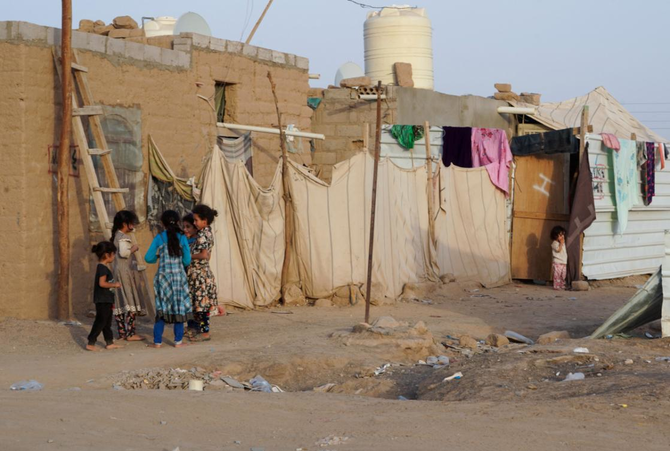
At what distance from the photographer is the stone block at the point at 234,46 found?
12148mm

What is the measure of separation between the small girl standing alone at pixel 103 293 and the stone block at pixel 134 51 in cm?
283

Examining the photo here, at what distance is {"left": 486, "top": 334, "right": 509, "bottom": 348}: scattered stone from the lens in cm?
930

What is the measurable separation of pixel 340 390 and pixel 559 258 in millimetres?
7400

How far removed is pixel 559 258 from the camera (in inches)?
553

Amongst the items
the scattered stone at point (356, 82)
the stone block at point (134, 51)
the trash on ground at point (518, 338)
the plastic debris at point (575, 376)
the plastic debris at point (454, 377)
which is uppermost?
the scattered stone at point (356, 82)

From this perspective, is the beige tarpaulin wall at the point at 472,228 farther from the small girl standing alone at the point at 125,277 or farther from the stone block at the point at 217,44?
the small girl standing alone at the point at 125,277

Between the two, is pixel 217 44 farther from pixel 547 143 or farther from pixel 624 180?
pixel 624 180

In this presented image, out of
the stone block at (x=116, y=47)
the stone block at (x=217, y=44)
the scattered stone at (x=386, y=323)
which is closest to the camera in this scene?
the scattered stone at (x=386, y=323)

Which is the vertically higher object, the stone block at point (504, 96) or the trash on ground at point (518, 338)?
the stone block at point (504, 96)

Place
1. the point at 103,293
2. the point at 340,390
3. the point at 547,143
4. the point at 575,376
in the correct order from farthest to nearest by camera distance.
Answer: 1. the point at 547,143
2. the point at 103,293
3. the point at 340,390
4. the point at 575,376

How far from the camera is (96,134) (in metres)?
9.49

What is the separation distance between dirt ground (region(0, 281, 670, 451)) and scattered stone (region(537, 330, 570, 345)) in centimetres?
38

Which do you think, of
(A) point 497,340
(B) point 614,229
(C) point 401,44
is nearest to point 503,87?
(C) point 401,44

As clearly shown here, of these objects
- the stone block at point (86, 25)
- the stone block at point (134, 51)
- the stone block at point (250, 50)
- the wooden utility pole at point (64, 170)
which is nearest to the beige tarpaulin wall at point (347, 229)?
the stone block at point (250, 50)
